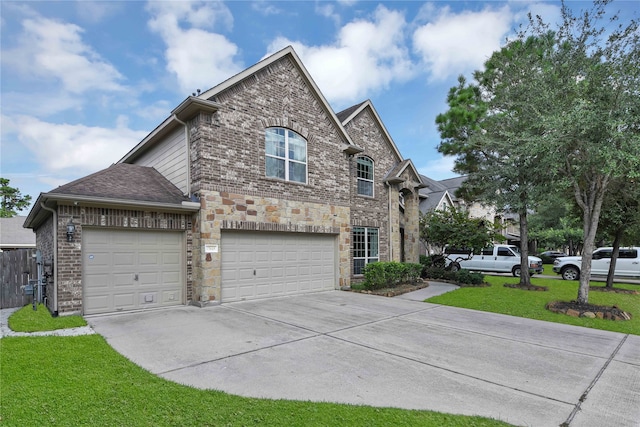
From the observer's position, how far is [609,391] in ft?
14.5

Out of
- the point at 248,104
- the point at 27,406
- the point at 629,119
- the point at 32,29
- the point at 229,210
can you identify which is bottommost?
the point at 27,406

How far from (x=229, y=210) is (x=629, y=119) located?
10.6 m

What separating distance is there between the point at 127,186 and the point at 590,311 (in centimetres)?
1314

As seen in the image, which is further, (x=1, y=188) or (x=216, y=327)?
(x=1, y=188)

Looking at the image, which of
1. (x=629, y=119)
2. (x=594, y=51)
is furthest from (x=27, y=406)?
(x=594, y=51)

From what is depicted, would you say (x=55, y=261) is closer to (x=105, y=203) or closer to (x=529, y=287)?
(x=105, y=203)

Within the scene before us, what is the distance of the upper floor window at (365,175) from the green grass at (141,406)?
473 inches

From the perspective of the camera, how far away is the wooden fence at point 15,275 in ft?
33.9

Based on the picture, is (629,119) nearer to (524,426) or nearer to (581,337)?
(581,337)

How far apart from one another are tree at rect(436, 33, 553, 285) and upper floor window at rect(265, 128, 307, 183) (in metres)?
6.24

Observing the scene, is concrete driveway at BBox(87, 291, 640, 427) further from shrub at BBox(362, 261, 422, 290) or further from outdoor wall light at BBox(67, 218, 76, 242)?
shrub at BBox(362, 261, 422, 290)

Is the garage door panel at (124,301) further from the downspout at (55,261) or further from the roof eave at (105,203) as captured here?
the roof eave at (105,203)

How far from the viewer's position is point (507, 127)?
11195mm

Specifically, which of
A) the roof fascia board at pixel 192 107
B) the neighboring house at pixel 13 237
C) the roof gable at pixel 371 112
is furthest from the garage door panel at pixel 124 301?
the neighboring house at pixel 13 237
